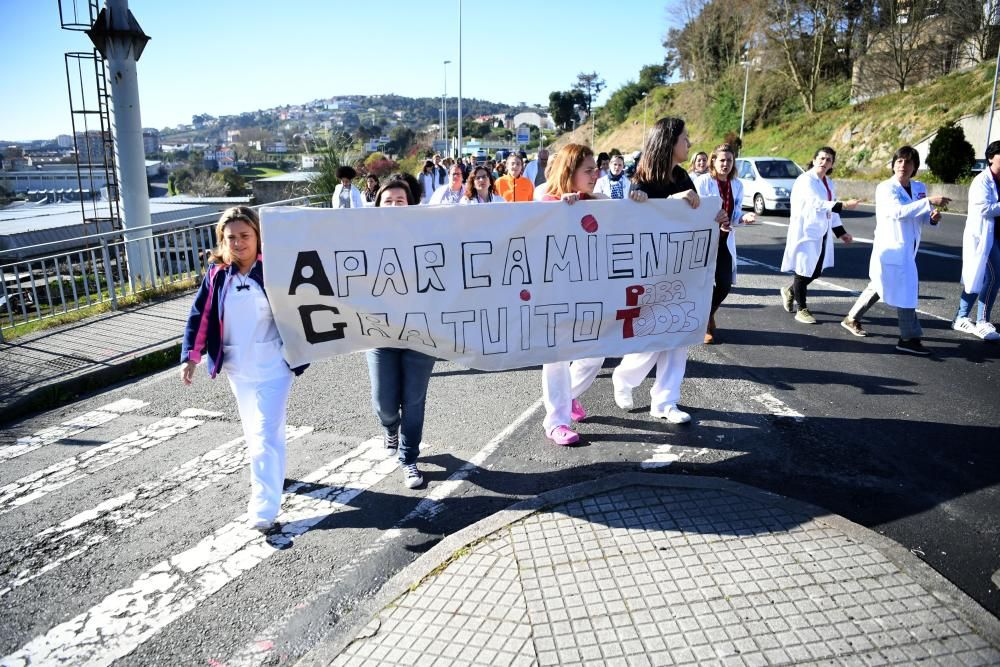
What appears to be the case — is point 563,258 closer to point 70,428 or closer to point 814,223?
point 70,428

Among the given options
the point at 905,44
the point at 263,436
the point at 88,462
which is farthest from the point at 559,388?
the point at 905,44

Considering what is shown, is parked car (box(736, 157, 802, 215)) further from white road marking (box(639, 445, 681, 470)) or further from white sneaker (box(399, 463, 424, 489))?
white sneaker (box(399, 463, 424, 489))

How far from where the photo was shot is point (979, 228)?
7.25 meters

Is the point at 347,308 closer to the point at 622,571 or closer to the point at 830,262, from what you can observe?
the point at 622,571

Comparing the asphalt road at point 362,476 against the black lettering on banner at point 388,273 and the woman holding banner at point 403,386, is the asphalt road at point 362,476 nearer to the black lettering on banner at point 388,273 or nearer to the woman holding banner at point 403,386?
the woman holding banner at point 403,386

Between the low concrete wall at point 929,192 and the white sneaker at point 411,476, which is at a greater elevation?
the low concrete wall at point 929,192

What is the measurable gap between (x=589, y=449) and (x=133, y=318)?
23.2 feet

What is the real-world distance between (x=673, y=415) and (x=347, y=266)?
2.66m

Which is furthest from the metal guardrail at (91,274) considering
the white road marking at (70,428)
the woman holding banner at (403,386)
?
the woman holding banner at (403,386)

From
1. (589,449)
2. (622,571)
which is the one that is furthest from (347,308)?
(622,571)

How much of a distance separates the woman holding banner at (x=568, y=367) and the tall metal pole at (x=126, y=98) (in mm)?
8663

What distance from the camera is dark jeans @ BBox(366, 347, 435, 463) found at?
14.8 ft

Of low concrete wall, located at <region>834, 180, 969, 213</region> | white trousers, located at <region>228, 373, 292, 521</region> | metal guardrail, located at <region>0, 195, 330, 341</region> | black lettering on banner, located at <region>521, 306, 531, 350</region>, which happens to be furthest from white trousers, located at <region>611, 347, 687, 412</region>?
low concrete wall, located at <region>834, 180, 969, 213</region>

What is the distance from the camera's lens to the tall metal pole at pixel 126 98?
12.2m
